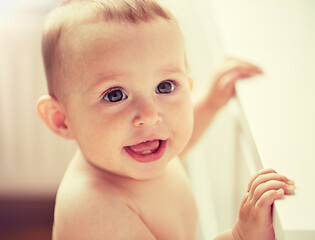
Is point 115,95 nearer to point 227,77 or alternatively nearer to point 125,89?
point 125,89

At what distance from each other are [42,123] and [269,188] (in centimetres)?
116

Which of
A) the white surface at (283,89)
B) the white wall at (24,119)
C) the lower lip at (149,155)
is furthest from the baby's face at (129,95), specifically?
the white wall at (24,119)

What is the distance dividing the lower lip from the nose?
5cm

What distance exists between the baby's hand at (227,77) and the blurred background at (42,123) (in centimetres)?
2

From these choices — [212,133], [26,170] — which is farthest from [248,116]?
[26,170]

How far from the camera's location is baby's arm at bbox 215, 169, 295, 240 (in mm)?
532

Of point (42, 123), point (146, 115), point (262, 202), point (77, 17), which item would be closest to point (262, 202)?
point (262, 202)

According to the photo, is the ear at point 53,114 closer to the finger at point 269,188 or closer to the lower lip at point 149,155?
the lower lip at point 149,155

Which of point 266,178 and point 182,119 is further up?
point 182,119

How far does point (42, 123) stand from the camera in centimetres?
161

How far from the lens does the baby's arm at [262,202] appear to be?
53cm

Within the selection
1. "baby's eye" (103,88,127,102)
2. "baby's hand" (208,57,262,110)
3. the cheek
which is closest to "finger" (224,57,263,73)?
"baby's hand" (208,57,262,110)

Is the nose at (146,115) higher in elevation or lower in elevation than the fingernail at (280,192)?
higher

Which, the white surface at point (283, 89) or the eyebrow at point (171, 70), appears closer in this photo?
the white surface at point (283, 89)
